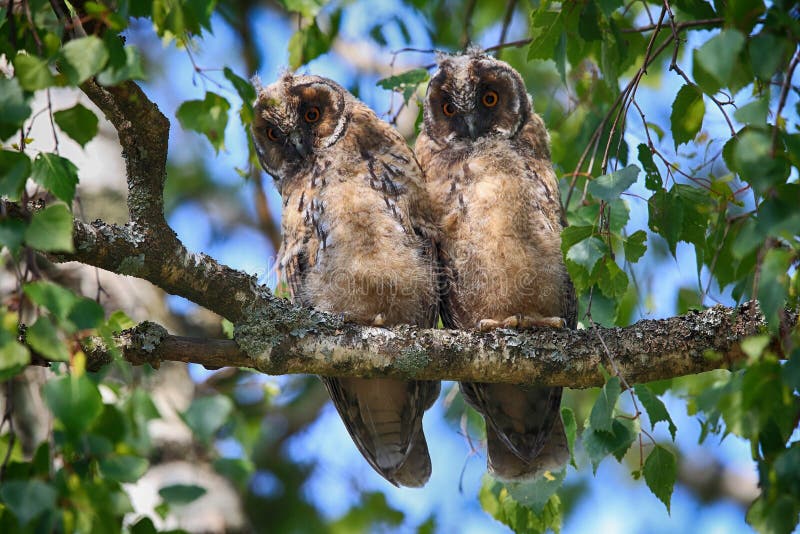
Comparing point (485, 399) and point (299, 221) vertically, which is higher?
point (299, 221)

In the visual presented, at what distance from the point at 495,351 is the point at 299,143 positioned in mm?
1157

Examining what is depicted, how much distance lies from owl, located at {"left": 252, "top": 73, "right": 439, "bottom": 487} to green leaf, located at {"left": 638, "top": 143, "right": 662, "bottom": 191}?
38.2 inches

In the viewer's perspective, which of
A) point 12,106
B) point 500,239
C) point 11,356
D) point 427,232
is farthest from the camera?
point 427,232

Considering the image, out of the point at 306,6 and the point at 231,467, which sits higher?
the point at 306,6

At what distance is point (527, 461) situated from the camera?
2984 mm

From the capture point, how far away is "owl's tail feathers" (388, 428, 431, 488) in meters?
3.09

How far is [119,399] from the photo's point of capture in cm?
265

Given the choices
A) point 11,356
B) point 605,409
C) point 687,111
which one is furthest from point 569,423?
point 11,356

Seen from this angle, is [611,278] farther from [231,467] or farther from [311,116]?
[311,116]

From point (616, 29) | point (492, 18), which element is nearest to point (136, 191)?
point (616, 29)

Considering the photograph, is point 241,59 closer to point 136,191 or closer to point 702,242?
point 136,191

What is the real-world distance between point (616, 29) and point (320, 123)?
1259mm

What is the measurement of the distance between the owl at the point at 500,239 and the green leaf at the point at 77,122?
57.9 inches

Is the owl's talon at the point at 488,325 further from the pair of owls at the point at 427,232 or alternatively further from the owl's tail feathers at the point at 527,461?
the owl's tail feathers at the point at 527,461
